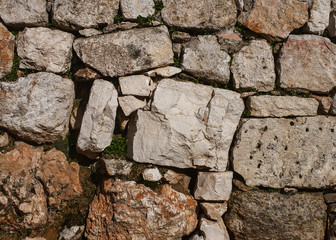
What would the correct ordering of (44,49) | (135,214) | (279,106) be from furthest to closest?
(279,106) → (44,49) → (135,214)

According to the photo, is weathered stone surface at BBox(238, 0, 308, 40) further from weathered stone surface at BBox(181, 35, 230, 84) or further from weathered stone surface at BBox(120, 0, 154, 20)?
weathered stone surface at BBox(120, 0, 154, 20)

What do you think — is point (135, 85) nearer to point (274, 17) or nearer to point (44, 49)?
point (44, 49)

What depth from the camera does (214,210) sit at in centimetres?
305

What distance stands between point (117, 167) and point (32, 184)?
35.6 inches

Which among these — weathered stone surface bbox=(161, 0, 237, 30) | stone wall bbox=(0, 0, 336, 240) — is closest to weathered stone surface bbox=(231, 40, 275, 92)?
stone wall bbox=(0, 0, 336, 240)

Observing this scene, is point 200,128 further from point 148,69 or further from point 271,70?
point 271,70

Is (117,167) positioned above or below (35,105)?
below

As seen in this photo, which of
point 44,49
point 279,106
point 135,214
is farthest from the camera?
point 279,106

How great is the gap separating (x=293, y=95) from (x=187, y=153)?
4.44 feet

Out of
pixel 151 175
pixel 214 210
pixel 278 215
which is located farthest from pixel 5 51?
pixel 278 215

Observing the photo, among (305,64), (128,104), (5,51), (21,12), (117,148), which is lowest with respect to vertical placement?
(117,148)

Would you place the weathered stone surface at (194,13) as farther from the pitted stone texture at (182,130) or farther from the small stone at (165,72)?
the pitted stone texture at (182,130)

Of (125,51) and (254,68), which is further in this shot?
(254,68)

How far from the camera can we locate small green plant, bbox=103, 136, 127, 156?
3068 mm
